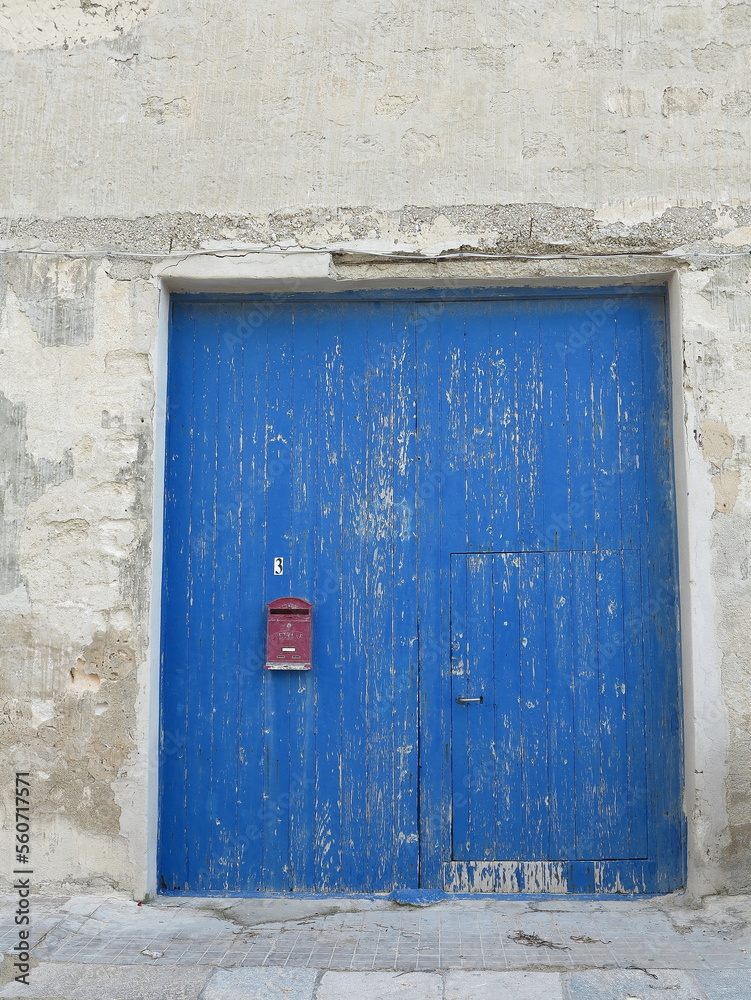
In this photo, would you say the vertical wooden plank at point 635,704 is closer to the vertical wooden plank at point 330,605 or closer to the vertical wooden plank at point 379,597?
the vertical wooden plank at point 379,597

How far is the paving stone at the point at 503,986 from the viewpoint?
2.49m

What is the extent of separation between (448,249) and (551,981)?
263 cm

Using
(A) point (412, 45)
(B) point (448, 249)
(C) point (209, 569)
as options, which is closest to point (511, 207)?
(B) point (448, 249)

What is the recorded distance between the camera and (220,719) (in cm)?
343

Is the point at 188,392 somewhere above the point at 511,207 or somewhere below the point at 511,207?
below

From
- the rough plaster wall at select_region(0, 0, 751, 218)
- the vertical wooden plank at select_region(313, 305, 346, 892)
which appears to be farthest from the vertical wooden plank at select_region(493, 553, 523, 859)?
the rough plaster wall at select_region(0, 0, 751, 218)

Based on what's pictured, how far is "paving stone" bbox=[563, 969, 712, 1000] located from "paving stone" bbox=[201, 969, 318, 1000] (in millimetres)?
784

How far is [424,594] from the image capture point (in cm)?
344

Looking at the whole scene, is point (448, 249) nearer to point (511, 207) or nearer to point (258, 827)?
point (511, 207)

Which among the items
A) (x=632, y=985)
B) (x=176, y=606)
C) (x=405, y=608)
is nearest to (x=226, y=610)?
(x=176, y=606)

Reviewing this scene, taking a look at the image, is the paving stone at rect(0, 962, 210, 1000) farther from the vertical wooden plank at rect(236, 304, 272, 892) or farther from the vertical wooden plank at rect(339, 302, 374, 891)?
the vertical wooden plank at rect(339, 302, 374, 891)

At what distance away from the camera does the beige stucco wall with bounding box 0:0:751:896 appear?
3283mm

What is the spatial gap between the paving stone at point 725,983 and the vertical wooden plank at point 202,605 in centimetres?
184

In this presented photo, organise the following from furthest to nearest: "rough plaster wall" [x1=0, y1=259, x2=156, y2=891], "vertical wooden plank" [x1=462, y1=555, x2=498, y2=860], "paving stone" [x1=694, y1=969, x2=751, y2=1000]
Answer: "vertical wooden plank" [x1=462, y1=555, x2=498, y2=860] < "rough plaster wall" [x1=0, y1=259, x2=156, y2=891] < "paving stone" [x1=694, y1=969, x2=751, y2=1000]
